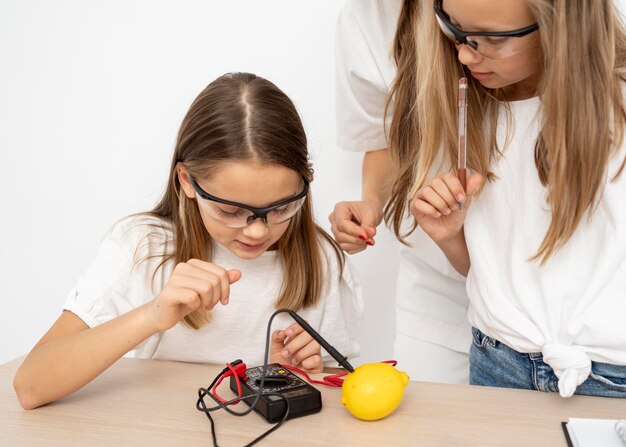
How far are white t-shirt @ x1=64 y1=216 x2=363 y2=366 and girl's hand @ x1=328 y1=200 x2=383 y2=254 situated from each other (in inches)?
5.6

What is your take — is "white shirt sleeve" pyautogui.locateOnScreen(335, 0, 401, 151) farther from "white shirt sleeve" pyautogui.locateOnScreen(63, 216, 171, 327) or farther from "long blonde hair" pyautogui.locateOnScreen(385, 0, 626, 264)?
"white shirt sleeve" pyautogui.locateOnScreen(63, 216, 171, 327)

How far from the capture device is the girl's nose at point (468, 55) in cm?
97

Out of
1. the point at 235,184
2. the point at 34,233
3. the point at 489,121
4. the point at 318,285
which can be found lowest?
the point at 34,233

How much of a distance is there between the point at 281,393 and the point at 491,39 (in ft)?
1.90

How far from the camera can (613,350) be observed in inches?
37.4

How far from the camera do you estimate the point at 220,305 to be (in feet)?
4.35

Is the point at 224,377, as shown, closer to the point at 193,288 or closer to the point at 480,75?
the point at 193,288

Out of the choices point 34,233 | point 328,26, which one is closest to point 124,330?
point 328,26

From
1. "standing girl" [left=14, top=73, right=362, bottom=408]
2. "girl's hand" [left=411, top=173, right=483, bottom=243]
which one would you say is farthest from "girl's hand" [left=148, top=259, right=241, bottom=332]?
"girl's hand" [left=411, top=173, right=483, bottom=243]

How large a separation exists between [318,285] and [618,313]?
585mm

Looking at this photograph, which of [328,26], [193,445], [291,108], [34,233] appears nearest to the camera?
[193,445]

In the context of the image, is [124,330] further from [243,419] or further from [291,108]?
[291,108]

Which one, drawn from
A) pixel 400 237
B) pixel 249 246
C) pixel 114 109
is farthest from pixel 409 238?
pixel 114 109

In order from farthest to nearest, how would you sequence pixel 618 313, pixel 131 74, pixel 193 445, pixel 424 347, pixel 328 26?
pixel 131 74
pixel 328 26
pixel 424 347
pixel 618 313
pixel 193 445
